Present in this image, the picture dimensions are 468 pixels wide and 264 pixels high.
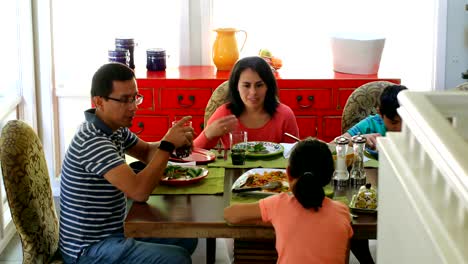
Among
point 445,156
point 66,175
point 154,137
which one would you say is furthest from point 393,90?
point 445,156

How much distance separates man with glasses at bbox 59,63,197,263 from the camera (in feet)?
8.76

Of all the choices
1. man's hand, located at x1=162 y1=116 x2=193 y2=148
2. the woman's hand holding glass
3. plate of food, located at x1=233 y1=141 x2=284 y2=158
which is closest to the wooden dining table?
man's hand, located at x1=162 y1=116 x2=193 y2=148

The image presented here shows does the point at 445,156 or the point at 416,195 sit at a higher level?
the point at 445,156

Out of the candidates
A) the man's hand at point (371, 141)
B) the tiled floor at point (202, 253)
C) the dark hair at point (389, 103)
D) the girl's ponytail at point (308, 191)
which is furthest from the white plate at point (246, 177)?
the tiled floor at point (202, 253)

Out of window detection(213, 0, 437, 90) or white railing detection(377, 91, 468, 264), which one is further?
window detection(213, 0, 437, 90)

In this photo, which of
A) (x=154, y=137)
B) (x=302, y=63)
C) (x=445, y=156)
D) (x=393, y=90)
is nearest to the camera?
(x=445, y=156)

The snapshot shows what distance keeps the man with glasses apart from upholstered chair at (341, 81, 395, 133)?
1175mm

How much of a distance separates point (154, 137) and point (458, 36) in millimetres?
1969

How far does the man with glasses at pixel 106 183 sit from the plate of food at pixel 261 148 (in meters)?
0.46

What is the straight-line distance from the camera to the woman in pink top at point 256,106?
3547 mm

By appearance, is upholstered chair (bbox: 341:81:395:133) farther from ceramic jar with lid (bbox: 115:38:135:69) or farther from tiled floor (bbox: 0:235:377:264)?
ceramic jar with lid (bbox: 115:38:135:69)

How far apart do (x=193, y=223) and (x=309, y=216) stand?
0.40 m

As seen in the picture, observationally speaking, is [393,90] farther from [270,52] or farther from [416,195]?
[416,195]

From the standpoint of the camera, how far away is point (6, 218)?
427 cm
